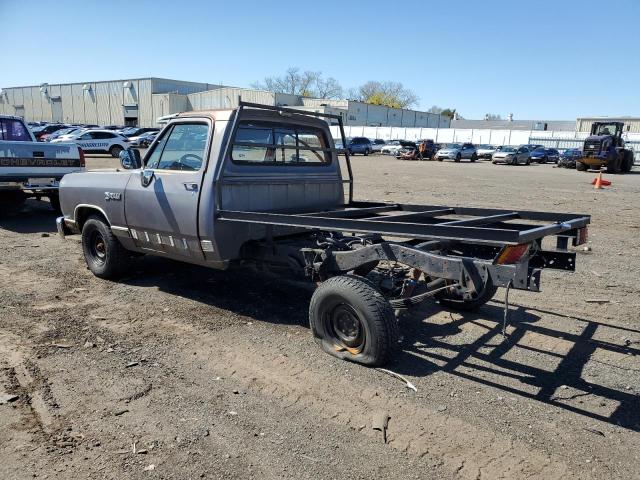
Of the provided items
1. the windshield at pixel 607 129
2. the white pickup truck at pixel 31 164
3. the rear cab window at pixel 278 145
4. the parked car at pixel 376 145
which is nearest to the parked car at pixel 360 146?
the parked car at pixel 376 145

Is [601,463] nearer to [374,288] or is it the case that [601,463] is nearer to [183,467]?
[374,288]

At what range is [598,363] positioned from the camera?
4.17 metres

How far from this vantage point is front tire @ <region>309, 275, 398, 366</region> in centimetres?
382

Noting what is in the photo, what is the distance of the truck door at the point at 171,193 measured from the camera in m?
4.93

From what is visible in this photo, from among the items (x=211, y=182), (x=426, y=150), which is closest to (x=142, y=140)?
(x=426, y=150)

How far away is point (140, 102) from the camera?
A: 73438 mm

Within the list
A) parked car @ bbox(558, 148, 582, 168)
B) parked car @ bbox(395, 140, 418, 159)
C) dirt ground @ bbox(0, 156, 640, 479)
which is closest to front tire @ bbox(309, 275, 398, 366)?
dirt ground @ bbox(0, 156, 640, 479)

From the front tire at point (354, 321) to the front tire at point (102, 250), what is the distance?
298 cm

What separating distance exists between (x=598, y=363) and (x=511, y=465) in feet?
6.00

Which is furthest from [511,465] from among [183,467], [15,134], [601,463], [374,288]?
[15,134]

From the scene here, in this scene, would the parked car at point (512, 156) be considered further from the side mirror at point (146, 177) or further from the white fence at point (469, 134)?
the side mirror at point (146, 177)

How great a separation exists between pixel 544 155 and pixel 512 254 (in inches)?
1868

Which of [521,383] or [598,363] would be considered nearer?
[521,383]

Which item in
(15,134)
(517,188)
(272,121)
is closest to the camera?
(272,121)
